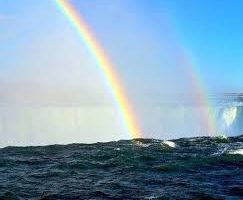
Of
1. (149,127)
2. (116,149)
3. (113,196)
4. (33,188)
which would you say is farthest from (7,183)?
(149,127)

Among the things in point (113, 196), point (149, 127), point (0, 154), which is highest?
point (149, 127)

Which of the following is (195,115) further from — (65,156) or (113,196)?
(113,196)

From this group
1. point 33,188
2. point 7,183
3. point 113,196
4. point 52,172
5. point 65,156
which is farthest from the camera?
point 65,156

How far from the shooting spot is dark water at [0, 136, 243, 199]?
110ft

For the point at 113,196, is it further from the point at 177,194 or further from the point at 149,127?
the point at 149,127

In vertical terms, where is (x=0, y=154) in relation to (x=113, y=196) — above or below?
above

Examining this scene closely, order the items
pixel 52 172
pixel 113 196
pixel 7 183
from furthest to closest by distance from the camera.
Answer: pixel 52 172 < pixel 7 183 < pixel 113 196

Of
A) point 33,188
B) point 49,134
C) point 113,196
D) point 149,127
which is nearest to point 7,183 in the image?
point 33,188

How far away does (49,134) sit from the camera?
129 metres

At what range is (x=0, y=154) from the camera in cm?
5775

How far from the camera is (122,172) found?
42.5 meters

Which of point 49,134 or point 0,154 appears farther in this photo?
point 49,134

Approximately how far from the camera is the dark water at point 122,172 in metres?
33.4

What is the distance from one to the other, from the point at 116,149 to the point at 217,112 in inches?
3565
